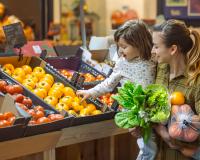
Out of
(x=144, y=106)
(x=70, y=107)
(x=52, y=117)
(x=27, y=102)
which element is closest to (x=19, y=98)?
(x=27, y=102)

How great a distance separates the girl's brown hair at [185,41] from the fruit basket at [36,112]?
755 mm

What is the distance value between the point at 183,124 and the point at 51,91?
1224 mm

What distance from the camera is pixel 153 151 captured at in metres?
2.44

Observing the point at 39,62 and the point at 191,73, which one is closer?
the point at 191,73

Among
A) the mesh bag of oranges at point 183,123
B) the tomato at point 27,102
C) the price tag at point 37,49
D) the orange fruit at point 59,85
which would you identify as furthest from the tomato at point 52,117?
the price tag at point 37,49

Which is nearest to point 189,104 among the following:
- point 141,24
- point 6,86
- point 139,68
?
point 139,68

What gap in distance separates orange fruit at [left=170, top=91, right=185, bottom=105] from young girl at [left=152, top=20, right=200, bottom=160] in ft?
0.13

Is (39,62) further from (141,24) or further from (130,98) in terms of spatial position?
(130,98)

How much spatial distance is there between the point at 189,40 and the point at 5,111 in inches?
42.1

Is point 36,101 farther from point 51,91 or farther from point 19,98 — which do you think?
point 51,91

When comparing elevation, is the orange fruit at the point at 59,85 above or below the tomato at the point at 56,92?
above

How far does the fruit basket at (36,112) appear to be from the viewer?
2.58 meters

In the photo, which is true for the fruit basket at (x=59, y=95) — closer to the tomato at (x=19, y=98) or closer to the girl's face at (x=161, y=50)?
the tomato at (x=19, y=98)

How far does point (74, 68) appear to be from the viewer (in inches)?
156
